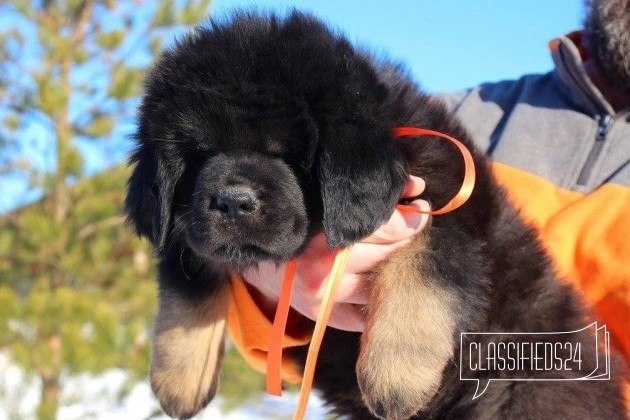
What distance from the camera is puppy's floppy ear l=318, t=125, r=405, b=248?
1594 mm

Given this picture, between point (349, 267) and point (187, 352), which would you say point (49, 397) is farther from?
point (349, 267)

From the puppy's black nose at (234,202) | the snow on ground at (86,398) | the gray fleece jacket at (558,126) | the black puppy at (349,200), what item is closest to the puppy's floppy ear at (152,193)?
the black puppy at (349,200)

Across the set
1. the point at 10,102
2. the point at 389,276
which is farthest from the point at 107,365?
the point at 389,276

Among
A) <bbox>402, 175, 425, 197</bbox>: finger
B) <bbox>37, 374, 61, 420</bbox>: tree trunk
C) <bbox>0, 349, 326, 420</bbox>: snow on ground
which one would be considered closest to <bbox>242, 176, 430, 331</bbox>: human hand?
<bbox>402, 175, 425, 197</bbox>: finger

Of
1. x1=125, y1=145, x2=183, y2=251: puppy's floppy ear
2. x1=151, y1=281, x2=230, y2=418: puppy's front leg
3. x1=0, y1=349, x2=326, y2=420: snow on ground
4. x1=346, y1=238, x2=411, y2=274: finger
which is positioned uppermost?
x1=125, y1=145, x2=183, y2=251: puppy's floppy ear

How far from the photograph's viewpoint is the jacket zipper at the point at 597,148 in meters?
2.18

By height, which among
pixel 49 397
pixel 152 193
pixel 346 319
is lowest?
pixel 49 397

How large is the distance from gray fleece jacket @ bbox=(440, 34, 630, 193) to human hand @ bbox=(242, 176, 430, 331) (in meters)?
0.63

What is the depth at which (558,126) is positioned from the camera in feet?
7.73

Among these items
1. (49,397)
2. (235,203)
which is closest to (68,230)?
(49,397)

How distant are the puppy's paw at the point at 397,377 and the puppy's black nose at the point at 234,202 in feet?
1.47

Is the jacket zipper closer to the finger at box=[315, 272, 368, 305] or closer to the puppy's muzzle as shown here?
the finger at box=[315, 272, 368, 305]

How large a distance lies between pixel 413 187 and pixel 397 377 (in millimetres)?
466

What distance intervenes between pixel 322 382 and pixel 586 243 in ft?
2.77
